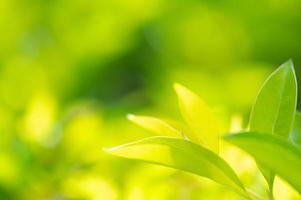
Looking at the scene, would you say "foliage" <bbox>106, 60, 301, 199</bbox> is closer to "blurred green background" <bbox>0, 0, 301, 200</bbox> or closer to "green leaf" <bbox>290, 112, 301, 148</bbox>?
"green leaf" <bbox>290, 112, 301, 148</bbox>

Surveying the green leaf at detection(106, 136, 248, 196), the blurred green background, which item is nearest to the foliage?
the green leaf at detection(106, 136, 248, 196)

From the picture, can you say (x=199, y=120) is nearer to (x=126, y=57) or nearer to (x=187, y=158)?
(x=187, y=158)

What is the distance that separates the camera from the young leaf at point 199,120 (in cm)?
69

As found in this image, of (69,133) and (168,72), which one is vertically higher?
(168,72)

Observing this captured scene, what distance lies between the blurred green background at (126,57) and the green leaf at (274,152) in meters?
0.68

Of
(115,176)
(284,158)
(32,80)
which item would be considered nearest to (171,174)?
(115,176)

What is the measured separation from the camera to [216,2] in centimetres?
177

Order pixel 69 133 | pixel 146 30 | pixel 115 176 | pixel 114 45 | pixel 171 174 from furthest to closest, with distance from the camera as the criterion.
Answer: pixel 146 30, pixel 114 45, pixel 69 133, pixel 115 176, pixel 171 174

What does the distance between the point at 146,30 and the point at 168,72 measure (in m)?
0.20

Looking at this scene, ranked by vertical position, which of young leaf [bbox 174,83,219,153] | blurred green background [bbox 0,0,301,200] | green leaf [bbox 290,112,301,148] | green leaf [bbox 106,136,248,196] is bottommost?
green leaf [bbox 106,136,248,196]

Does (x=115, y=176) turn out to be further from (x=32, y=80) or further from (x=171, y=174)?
(x=32, y=80)

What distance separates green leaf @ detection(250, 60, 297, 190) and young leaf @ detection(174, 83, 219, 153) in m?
0.06

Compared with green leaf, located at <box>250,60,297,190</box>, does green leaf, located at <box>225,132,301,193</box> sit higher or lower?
lower

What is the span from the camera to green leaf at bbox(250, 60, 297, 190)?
641 mm
